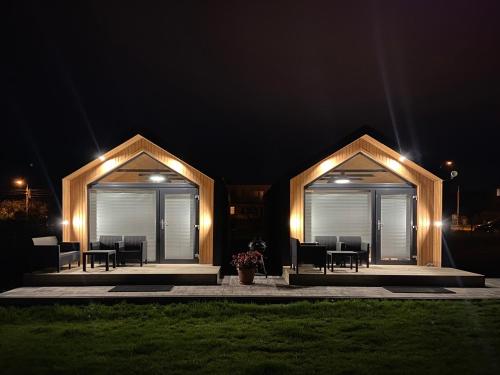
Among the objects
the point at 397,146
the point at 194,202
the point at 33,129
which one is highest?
the point at 33,129

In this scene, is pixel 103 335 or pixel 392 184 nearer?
pixel 103 335

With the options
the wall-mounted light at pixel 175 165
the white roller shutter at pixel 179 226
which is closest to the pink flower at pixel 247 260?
the white roller shutter at pixel 179 226

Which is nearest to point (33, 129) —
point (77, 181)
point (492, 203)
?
point (77, 181)

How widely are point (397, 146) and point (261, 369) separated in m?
7.51

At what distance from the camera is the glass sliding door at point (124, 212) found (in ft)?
39.4

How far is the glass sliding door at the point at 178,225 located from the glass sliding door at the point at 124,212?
27 cm

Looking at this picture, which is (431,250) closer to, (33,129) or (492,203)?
(33,129)

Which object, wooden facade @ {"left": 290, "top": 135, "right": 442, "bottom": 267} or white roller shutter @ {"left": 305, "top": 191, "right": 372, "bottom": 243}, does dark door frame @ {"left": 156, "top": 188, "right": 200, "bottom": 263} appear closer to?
wooden facade @ {"left": 290, "top": 135, "right": 442, "bottom": 267}

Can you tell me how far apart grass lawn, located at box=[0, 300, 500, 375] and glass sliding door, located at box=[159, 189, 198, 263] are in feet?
12.9

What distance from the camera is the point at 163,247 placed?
38.9 ft

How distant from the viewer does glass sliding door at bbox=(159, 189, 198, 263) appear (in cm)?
1177

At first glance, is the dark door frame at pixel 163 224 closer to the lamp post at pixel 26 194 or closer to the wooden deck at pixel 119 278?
the wooden deck at pixel 119 278

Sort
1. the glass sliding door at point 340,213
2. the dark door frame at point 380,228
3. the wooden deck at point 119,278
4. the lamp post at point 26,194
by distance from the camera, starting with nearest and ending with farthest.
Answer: the wooden deck at point 119,278, the dark door frame at point 380,228, the glass sliding door at point 340,213, the lamp post at point 26,194

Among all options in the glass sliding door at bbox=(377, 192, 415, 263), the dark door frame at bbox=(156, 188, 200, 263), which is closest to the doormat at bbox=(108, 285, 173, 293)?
the dark door frame at bbox=(156, 188, 200, 263)
